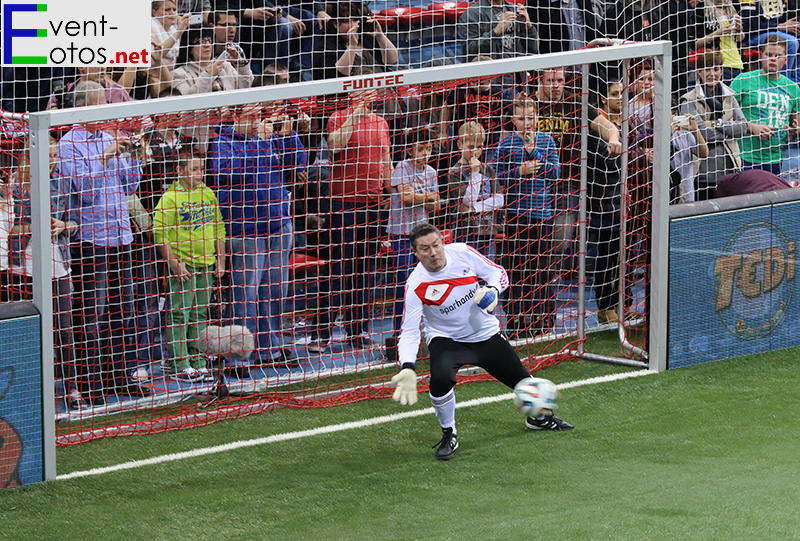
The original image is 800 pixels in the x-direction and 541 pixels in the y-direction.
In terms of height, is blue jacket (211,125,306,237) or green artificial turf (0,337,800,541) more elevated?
blue jacket (211,125,306,237)

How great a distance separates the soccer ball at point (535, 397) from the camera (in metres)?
7.14

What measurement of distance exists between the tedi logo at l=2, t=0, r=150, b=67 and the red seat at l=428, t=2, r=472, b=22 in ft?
11.0

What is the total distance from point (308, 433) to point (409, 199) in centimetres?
240

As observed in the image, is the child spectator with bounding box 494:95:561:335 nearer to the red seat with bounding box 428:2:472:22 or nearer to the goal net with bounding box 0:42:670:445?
the goal net with bounding box 0:42:670:445

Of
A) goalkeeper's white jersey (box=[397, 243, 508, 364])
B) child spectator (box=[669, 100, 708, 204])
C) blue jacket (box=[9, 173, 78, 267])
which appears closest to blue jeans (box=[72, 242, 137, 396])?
blue jacket (box=[9, 173, 78, 267])

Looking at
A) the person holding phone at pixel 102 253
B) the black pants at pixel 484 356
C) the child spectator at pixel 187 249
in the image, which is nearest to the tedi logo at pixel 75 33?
the person holding phone at pixel 102 253

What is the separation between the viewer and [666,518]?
19.3ft

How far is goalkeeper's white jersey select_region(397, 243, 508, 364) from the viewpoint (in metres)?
7.32

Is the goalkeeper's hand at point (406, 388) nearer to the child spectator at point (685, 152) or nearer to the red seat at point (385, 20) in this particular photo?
the child spectator at point (685, 152)

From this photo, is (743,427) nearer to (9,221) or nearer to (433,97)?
(433,97)

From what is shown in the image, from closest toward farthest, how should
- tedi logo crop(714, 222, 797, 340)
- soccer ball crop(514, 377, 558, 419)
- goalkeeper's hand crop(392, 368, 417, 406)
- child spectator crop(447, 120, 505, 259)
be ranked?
goalkeeper's hand crop(392, 368, 417, 406)
soccer ball crop(514, 377, 558, 419)
tedi logo crop(714, 222, 797, 340)
child spectator crop(447, 120, 505, 259)

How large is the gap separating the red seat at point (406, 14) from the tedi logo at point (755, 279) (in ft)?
13.9

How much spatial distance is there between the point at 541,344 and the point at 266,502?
3874mm

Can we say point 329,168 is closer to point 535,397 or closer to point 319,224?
point 319,224
